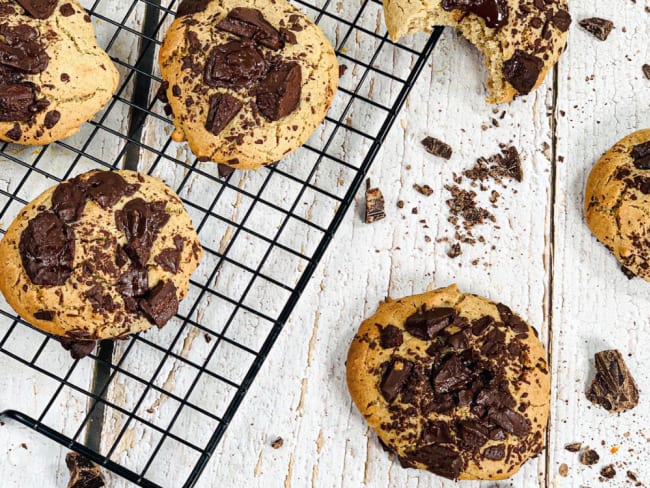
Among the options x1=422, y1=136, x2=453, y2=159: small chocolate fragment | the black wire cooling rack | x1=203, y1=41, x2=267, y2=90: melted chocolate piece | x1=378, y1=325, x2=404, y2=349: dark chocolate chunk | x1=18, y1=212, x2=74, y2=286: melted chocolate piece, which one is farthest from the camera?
x1=422, y1=136, x2=453, y2=159: small chocolate fragment

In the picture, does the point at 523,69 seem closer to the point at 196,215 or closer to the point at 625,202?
the point at 625,202

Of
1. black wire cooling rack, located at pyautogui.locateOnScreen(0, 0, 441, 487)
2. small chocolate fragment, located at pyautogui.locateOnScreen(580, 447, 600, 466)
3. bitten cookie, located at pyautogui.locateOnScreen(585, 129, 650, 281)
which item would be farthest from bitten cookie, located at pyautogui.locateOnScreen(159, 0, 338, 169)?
small chocolate fragment, located at pyautogui.locateOnScreen(580, 447, 600, 466)

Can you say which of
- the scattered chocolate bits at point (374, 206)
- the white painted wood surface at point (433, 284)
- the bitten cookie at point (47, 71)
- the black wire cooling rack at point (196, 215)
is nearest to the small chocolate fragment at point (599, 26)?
the white painted wood surface at point (433, 284)

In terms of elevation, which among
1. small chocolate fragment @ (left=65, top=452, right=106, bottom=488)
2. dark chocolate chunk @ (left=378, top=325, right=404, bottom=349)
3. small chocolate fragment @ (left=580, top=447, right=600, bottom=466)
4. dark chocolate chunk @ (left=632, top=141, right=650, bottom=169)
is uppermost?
dark chocolate chunk @ (left=632, top=141, right=650, bottom=169)

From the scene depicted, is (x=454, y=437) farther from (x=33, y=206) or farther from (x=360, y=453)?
(x=33, y=206)

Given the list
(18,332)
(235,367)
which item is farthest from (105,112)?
(235,367)

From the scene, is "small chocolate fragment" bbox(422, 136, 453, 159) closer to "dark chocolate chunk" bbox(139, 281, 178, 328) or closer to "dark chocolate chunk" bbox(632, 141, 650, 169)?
"dark chocolate chunk" bbox(632, 141, 650, 169)
